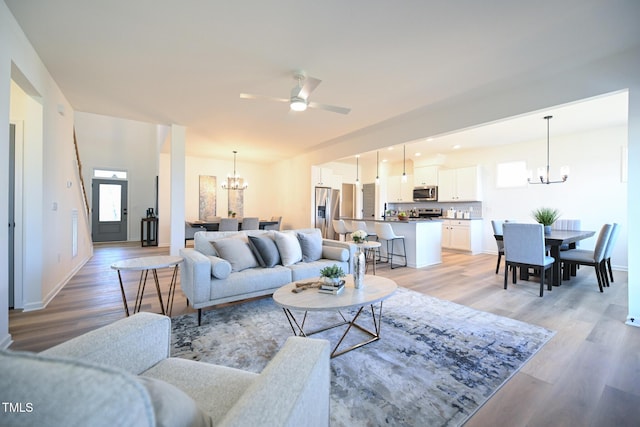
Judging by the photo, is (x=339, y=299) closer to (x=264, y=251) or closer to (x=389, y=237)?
(x=264, y=251)

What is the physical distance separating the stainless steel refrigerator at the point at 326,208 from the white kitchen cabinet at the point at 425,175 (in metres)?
2.33

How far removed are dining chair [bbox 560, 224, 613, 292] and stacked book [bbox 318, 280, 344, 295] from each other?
3.64 m

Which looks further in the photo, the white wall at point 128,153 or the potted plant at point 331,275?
the white wall at point 128,153

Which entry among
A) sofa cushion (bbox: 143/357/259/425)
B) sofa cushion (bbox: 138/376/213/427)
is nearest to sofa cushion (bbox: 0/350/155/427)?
sofa cushion (bbox: 138/376/213/427)

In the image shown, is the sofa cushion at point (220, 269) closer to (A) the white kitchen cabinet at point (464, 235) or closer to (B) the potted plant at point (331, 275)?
(B) the potted plant at point (331, 275)

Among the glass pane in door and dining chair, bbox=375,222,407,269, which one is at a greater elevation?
the glass pane in door

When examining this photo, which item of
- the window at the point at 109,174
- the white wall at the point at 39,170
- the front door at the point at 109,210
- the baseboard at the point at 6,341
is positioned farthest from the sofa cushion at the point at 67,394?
the window at the point at 109,174

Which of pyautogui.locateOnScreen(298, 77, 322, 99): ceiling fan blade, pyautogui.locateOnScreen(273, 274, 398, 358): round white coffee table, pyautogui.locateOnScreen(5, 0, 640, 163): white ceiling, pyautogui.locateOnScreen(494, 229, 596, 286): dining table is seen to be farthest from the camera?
pyautogui.locateOnScreen(494, 229, 596, 286): dining table

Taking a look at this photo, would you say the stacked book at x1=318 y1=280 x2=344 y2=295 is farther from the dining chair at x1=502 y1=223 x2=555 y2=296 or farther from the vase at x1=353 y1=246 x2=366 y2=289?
the dining chair at x1=502 y1=223 x2=555 y2=296

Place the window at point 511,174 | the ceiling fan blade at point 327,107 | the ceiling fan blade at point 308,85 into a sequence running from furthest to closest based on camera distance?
the window at point 511,174, the ceiling fan blade at point 327,107, the ceiling fan blade at point 308,85

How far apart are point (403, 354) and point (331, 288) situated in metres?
0.74

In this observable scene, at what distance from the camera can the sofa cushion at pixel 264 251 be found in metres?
3.19

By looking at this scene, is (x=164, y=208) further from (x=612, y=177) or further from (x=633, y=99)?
(x=612, y=177)

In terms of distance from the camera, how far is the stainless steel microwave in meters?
7.71
